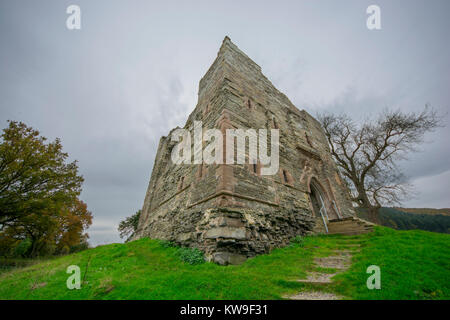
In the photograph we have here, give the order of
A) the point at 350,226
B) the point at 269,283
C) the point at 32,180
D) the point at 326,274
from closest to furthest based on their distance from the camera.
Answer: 1. the point at 269,283
2. the point at 326,274
3. the point at 350,226
4. the point at 32,180

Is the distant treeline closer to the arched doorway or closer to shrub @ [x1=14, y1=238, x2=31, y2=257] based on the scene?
the arched doorway

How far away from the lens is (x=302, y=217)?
7.96 meters

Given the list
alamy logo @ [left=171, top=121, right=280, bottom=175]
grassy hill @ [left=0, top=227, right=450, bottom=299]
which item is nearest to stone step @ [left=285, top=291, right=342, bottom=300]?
grassy hill @ [left=0, top=227, right=450, bottom=299]

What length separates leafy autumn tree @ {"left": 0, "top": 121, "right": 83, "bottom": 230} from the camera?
408 inches

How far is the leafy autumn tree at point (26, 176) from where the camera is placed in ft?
34.0

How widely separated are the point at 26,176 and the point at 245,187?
45.9 ft

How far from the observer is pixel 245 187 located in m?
6.30

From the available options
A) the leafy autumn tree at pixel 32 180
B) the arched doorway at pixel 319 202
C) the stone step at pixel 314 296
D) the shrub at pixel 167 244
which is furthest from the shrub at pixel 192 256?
the leafy autumn tree at pixel 32 180

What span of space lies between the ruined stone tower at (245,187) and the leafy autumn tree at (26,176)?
6479mm

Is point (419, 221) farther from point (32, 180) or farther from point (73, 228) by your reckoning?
point (73, 228)

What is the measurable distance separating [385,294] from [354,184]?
17.9m

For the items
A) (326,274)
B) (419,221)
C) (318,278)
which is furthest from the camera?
(419,221)

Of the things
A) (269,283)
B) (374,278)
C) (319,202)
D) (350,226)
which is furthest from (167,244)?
(319,202)
